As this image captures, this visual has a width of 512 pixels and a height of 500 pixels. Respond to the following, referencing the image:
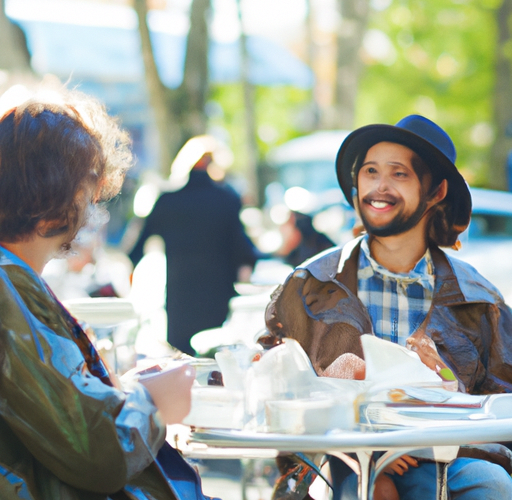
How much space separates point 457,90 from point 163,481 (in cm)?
1989

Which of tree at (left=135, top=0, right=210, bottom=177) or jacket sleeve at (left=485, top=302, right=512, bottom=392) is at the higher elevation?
tree at (left=135, top=0, right=210, bottom=177)

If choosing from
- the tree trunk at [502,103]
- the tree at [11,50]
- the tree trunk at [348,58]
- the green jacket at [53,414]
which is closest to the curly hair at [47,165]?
the green jacket at [53,414]

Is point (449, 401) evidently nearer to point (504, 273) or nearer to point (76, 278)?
point (76, 278)

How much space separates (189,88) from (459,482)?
31.2ft

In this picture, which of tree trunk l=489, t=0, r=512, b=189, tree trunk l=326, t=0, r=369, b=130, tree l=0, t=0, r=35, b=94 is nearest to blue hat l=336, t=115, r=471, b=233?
tree l=0, t=0, r=35, b=94

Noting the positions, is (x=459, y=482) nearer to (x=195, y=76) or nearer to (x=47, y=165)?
(x=47, y=165)

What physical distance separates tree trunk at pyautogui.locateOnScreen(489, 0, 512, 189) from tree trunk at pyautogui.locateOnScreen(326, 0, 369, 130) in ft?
9.90

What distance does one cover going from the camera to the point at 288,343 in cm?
189

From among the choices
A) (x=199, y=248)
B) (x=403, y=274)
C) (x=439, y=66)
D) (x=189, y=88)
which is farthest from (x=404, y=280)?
(x=439, y=66)

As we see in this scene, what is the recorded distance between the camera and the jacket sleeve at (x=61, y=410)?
4.66 feet

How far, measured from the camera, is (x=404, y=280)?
103 inches

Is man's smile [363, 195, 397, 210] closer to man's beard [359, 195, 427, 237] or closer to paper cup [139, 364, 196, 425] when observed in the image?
man's beard [359, 195, 427, 237]

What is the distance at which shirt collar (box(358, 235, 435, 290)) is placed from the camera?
2602 millimetres

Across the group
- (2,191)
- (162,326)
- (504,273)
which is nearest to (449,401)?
(2,191)
